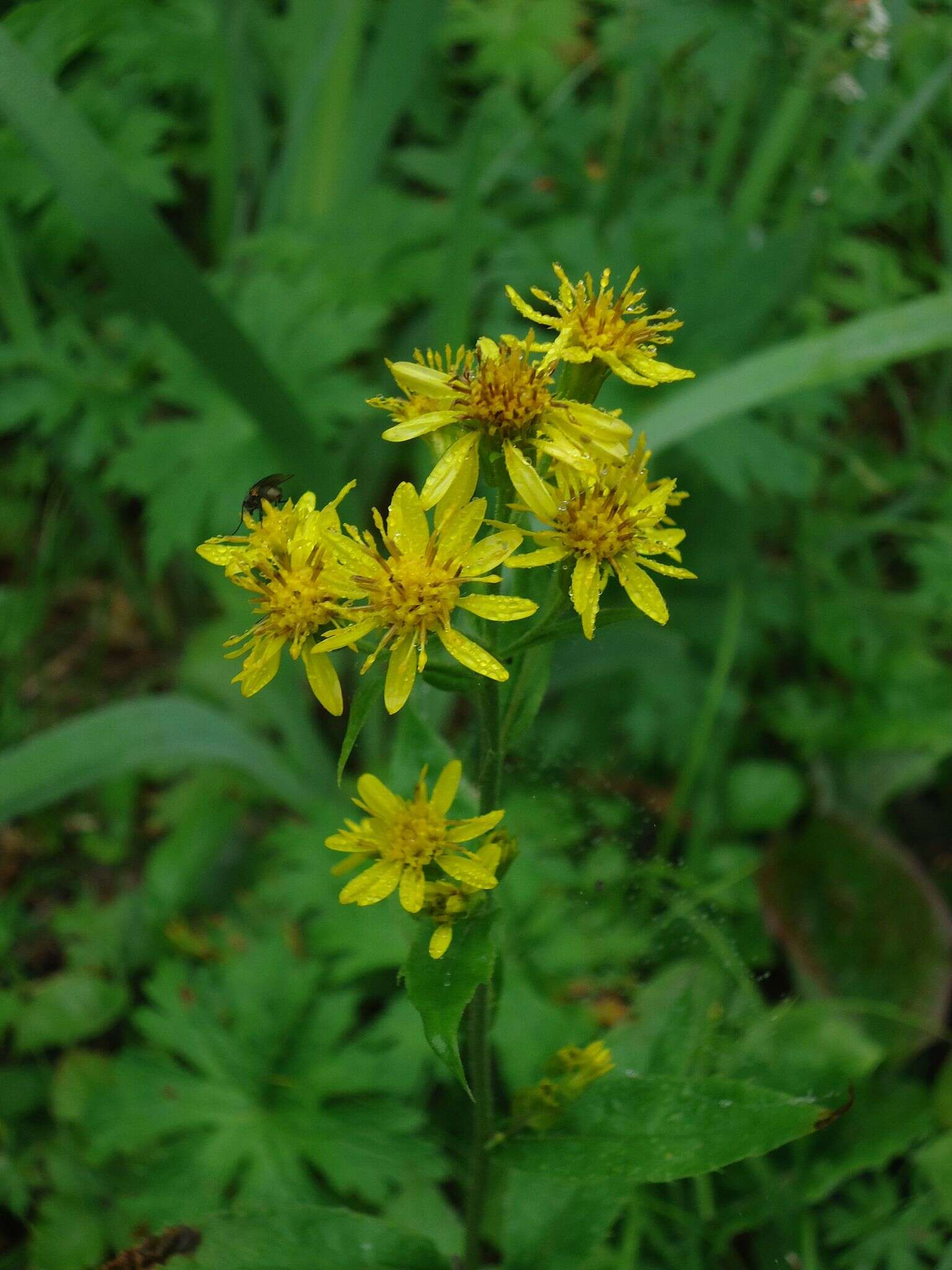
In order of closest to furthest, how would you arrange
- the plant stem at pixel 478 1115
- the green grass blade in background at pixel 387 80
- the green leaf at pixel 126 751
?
the plant stem at pixel 478 1115
the green leaf at pixel 126 751
the green grass blade in background at pixel 387 80

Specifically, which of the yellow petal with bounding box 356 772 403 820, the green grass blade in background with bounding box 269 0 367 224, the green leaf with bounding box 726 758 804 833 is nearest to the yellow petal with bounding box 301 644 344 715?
the yellow petal with bounding box 356 772 403 820

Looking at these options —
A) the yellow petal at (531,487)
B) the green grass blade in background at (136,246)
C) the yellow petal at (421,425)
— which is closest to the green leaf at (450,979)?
the yellow petal at (531,487)

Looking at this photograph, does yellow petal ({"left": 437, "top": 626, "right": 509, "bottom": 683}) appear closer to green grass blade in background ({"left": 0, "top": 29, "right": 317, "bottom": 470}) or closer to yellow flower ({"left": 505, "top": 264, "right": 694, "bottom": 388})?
yellow flower ({"left": 505, "top": 264, "right": 694, "bottom": 388})

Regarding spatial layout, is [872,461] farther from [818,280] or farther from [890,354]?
[890,354]

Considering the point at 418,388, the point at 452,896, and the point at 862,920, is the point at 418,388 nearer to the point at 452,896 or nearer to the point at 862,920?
the point at 452,896


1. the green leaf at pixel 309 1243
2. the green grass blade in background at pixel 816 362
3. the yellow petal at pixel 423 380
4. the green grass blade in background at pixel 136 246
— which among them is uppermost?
the green grass blade in background at pixel 136 246

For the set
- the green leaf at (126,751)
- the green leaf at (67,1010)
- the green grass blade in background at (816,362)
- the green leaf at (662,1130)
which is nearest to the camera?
Result: the green leaf at (662,1130)

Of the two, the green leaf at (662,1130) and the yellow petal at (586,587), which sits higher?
the yellow petal at (586,587)

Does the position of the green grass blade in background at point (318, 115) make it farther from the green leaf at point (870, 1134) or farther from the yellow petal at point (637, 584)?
the green leaf at point (870, 1134)
